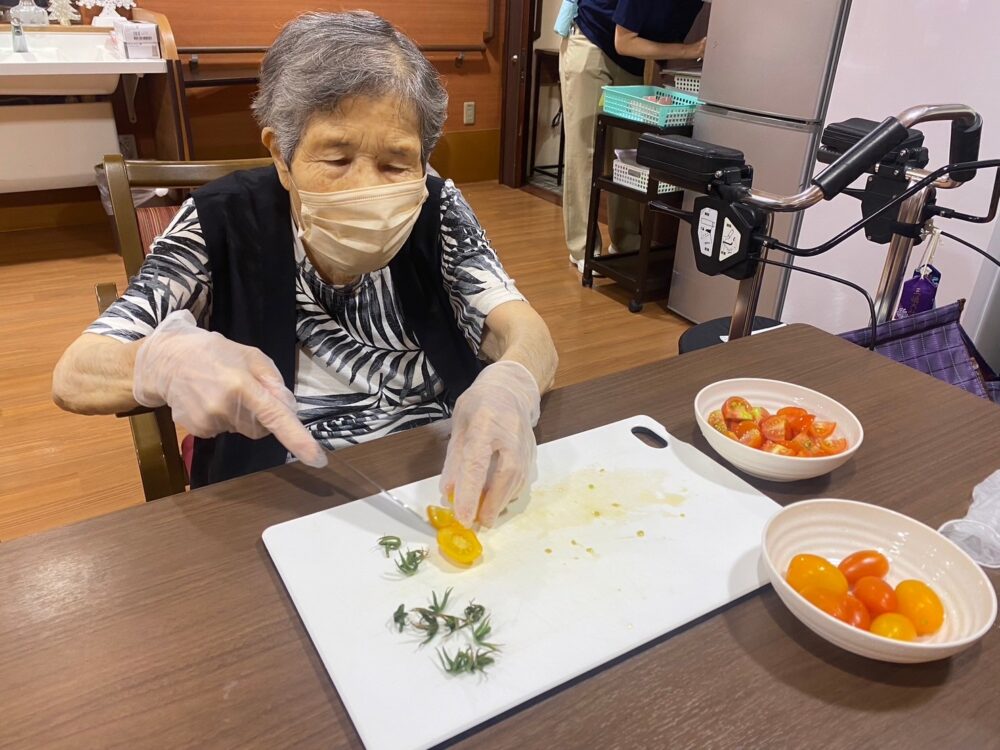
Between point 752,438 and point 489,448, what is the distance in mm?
328

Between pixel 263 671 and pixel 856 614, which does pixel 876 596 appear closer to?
pixel 856 614

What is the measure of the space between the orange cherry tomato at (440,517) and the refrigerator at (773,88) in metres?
1.75

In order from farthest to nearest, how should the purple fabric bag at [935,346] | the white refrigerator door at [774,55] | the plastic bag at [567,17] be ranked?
the plastic bag at [567,17], the white refrigerator door at [774,55], the purple fabric bag at [935,346]

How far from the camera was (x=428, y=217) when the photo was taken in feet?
3.81

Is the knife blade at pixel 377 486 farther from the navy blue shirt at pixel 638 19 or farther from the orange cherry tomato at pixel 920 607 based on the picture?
the navy blue shirt at pixel 638 19

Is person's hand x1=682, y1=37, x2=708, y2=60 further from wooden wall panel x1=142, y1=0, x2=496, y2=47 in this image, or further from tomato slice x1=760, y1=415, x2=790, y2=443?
tomato slice x1=760, y1=415, x2=790, y2=443

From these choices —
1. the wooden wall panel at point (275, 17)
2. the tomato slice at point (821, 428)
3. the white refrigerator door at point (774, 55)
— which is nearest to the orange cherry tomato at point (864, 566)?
the tomato slice at point (821, 428)

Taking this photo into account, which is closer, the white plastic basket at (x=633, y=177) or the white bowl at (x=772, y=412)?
the white bowl at (x=772, y=412)

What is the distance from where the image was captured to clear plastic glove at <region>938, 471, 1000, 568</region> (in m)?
0.74

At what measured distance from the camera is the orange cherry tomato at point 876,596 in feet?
2.07

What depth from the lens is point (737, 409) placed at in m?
0.93

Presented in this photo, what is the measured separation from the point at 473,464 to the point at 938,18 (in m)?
1.90

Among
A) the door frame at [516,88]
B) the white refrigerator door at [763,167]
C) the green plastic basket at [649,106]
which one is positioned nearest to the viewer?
the white refrigerator door at [763,167]

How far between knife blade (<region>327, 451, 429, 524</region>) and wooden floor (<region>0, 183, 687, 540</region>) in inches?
47.9
